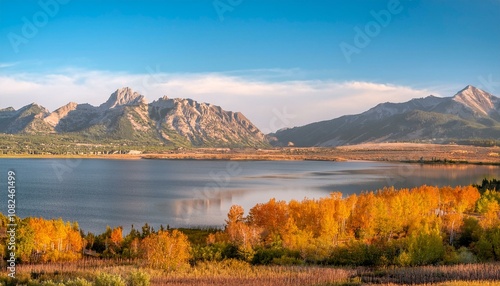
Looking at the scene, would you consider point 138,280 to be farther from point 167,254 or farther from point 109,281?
point 167,254

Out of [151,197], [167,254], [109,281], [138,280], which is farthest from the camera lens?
[151,197]

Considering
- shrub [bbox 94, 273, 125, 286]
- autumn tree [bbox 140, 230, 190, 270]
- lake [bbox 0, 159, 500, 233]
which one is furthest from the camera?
lake [bbox 0, 159, 500, 233]

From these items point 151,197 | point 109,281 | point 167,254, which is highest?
point 109,281

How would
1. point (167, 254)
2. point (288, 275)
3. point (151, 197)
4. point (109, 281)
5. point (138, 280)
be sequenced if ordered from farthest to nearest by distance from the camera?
point (151, 197) < point (167, 254) < point (288, 275) < point (138, 280) < point (109, 281)

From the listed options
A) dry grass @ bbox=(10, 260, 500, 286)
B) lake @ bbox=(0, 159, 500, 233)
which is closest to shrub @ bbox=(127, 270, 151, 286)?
dry grass @ bbox=(10, 260, 500, 286)

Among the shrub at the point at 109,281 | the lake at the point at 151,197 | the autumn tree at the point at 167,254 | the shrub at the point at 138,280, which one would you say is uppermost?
the shrub at the point at 109,281

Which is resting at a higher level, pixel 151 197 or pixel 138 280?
pixel 138 280

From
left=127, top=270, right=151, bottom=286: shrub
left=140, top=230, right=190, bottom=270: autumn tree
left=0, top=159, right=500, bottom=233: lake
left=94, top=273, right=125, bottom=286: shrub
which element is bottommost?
left=0, top=159, right=500, bottom=233: lake

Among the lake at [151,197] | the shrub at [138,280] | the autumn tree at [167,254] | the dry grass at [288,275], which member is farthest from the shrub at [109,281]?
the lake at [151,197]

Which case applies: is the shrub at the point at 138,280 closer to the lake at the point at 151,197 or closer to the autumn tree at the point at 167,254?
the autumn tree at the point at 167,254

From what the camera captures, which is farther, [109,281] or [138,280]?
[138,280]

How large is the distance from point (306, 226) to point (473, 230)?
1961cm

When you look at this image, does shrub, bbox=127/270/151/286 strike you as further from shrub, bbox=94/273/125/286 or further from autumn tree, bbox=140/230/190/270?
autumn tree, bbox=140/230/190/270

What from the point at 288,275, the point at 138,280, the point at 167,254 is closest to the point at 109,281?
the point at 138,280
